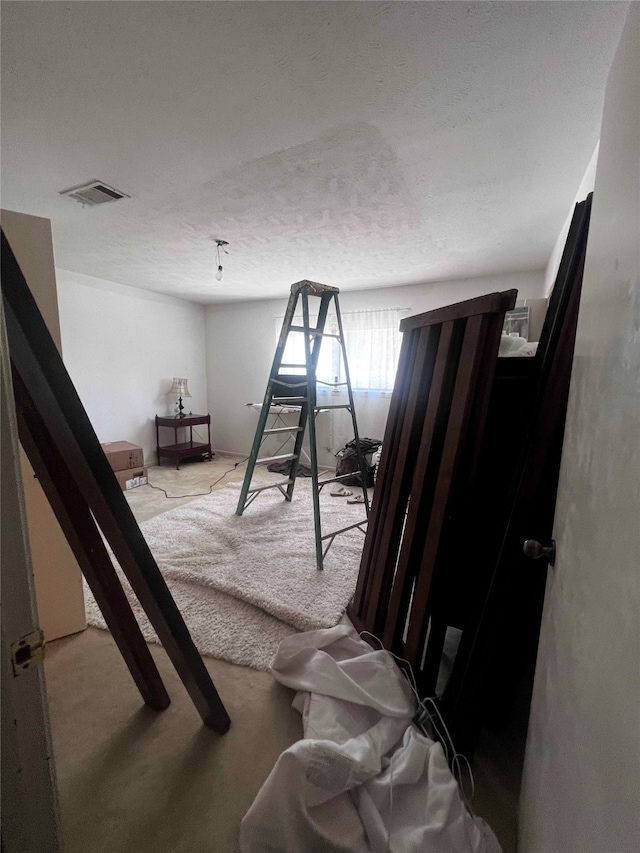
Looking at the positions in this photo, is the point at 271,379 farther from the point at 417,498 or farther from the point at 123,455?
the point at 123,455

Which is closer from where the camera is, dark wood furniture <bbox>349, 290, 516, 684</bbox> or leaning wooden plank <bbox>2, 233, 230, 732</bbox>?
leaning wooden plank <bbox>2, 233, 230, 732</bbox>

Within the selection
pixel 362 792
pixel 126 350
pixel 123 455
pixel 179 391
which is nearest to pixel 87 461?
pixel 362 792

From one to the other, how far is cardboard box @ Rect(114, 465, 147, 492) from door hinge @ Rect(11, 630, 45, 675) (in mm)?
3398

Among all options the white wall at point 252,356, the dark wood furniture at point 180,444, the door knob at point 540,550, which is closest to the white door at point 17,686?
the door knob at point 540,550

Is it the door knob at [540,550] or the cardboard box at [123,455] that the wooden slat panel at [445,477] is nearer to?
the door knob at [540,550]

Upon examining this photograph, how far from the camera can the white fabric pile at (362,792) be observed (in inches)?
31.9

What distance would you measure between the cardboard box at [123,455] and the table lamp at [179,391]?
3.30 feet

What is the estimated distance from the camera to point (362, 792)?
89 cm

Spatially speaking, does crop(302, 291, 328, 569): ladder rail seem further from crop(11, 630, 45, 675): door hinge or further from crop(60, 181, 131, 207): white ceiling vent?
crop(11, 630, 45, 675): door hinge

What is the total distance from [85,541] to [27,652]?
0.70 meters

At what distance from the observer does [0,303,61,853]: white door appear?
1.55 feet

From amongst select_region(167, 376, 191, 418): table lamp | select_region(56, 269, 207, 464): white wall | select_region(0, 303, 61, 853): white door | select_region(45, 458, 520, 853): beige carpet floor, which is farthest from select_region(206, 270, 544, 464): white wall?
select_region(0, 303, 61, 853): white door

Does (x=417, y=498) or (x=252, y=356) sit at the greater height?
(x=252, y=356)

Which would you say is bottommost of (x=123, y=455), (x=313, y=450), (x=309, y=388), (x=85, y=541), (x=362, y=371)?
(x=123, y=455)
